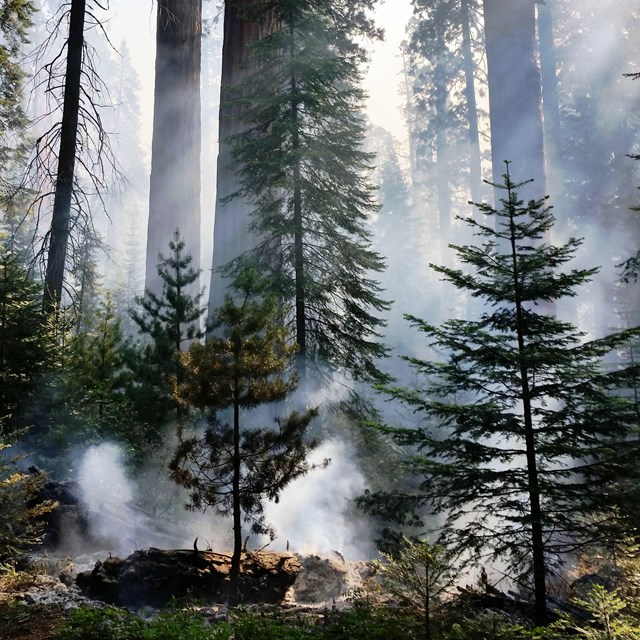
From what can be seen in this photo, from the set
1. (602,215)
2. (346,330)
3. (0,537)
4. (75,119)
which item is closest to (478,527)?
(0,537)

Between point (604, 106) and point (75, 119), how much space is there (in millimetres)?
30296

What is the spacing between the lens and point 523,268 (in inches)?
197

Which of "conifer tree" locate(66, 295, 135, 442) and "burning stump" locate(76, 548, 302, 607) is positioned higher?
"conifer tree" locate(66, 295, 135, 442)

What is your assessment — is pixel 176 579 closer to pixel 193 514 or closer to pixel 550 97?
pixel 193 514

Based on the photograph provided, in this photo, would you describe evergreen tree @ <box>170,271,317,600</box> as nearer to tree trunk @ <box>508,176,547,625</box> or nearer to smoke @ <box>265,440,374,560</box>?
tree trunk @ <box>508,176,547,625</box>

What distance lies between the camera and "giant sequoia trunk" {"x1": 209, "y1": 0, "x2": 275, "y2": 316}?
13.0 metres

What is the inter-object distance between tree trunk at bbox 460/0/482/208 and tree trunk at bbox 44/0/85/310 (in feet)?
89.4

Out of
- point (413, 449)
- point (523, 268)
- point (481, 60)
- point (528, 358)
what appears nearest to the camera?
point (528, 358)

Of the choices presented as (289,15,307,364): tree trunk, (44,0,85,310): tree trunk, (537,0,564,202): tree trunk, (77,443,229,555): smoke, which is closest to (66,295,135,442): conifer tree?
(77,443,229,555): smoke

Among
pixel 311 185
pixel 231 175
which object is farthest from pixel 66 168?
pixel 311 185

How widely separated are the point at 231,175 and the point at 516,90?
24.0ft

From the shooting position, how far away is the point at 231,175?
517 inches

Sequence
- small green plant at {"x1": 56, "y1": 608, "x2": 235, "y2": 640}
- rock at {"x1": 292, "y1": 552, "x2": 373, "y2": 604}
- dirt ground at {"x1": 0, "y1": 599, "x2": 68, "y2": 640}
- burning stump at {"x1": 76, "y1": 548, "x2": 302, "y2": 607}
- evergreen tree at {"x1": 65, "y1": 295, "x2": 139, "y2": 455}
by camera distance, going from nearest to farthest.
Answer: small green plant at {"x1": 56, "y1": 608, "x2": 235, "y2": 640} < dirt ground at {"x1": 0, "y1": 599, "x2": 68, "y2": 640} < burning stump at {"x1": 76, "y1": 548, "x2": 302, "y2": 607} < rock at {"x1": 292, "y1": 552, "x2": 373, "y2": 604} < evergreen tree at {"x1": 65, "y1": 295, "x2": 139, "y2": 455}

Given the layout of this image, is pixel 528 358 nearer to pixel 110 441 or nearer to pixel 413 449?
pixel 110 441
